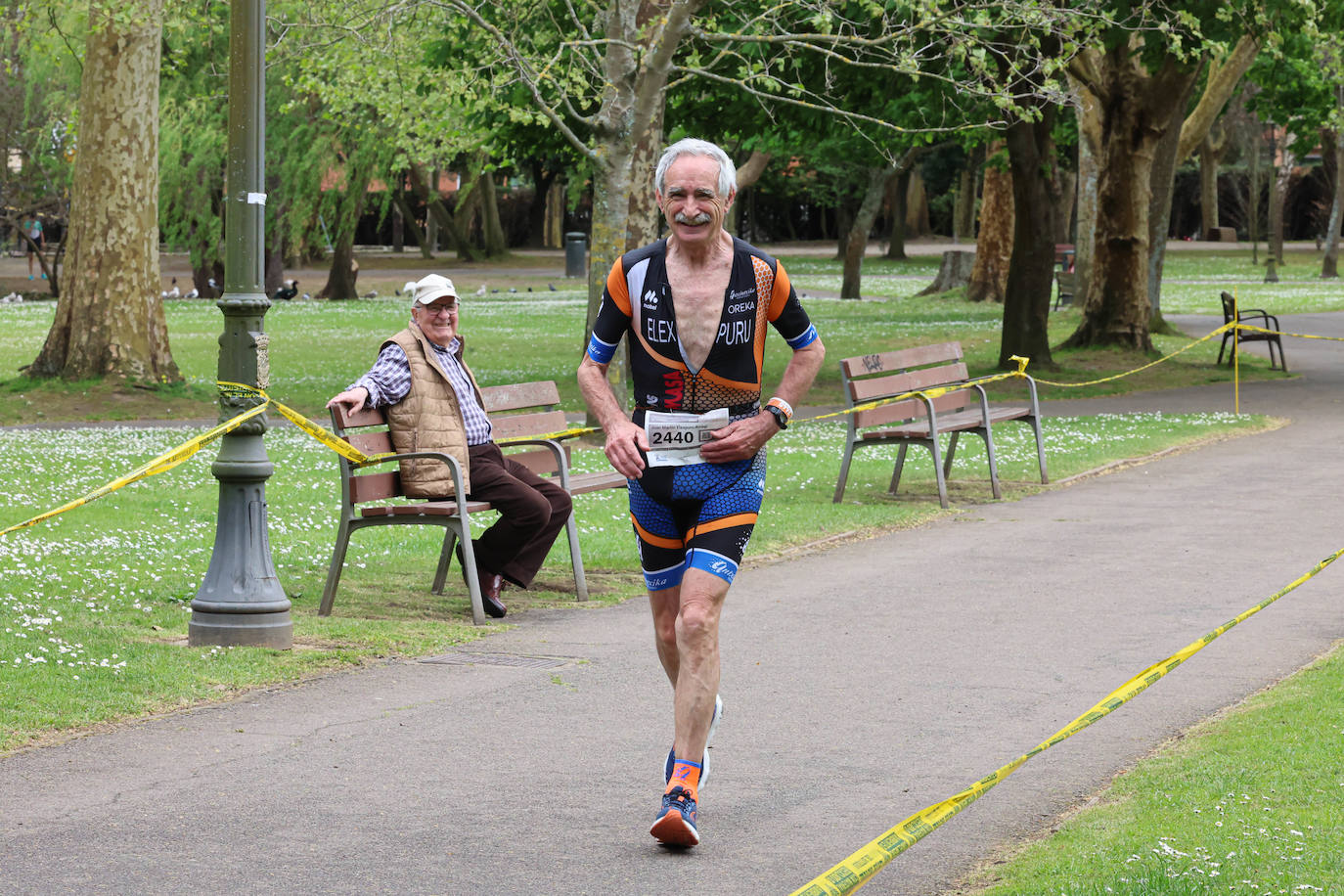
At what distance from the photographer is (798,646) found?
7.75 metres

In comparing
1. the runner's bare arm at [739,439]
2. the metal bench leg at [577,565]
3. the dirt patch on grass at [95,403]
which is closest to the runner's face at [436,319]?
the metal bench leg at [577,565]

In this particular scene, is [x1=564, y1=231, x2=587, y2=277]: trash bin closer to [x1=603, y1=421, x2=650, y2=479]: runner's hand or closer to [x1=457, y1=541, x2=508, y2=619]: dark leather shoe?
[x1=457, y1=541, x2=508, y2=619]: dark leather shoe

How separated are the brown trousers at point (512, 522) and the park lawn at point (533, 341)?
10914 millimetres

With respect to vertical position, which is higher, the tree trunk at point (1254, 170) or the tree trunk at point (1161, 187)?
the tree trunk at point (1254, 170)

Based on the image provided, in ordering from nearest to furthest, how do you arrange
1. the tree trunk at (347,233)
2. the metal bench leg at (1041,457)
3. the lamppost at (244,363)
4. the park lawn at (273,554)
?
1. the park lawn at (273,554)
2. the lamppost at (244,363)
3. the metal bench leg at (1041,457)
4. the tree trunk at (347,233)

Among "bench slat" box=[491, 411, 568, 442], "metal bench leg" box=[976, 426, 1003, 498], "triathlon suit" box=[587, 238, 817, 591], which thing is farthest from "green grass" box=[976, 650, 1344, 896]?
"metal bench leg" box=[976, 426, 1003, 498]

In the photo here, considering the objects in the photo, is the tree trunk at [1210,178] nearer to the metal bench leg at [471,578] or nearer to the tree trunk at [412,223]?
the tree trunk at [412,223]

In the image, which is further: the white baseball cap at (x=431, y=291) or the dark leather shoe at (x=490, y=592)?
the white baseball cap at (x=431, y=291)

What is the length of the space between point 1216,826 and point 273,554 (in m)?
6.51

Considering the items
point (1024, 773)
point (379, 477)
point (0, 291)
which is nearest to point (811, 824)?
point (1024, 773)

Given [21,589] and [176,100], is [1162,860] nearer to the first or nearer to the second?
[21,589]

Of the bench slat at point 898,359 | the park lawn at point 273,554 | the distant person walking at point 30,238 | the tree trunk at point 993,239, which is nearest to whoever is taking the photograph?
the park lawn at point 273,554

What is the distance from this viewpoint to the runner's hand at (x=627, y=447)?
16.8ft

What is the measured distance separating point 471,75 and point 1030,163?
881 centimetres
